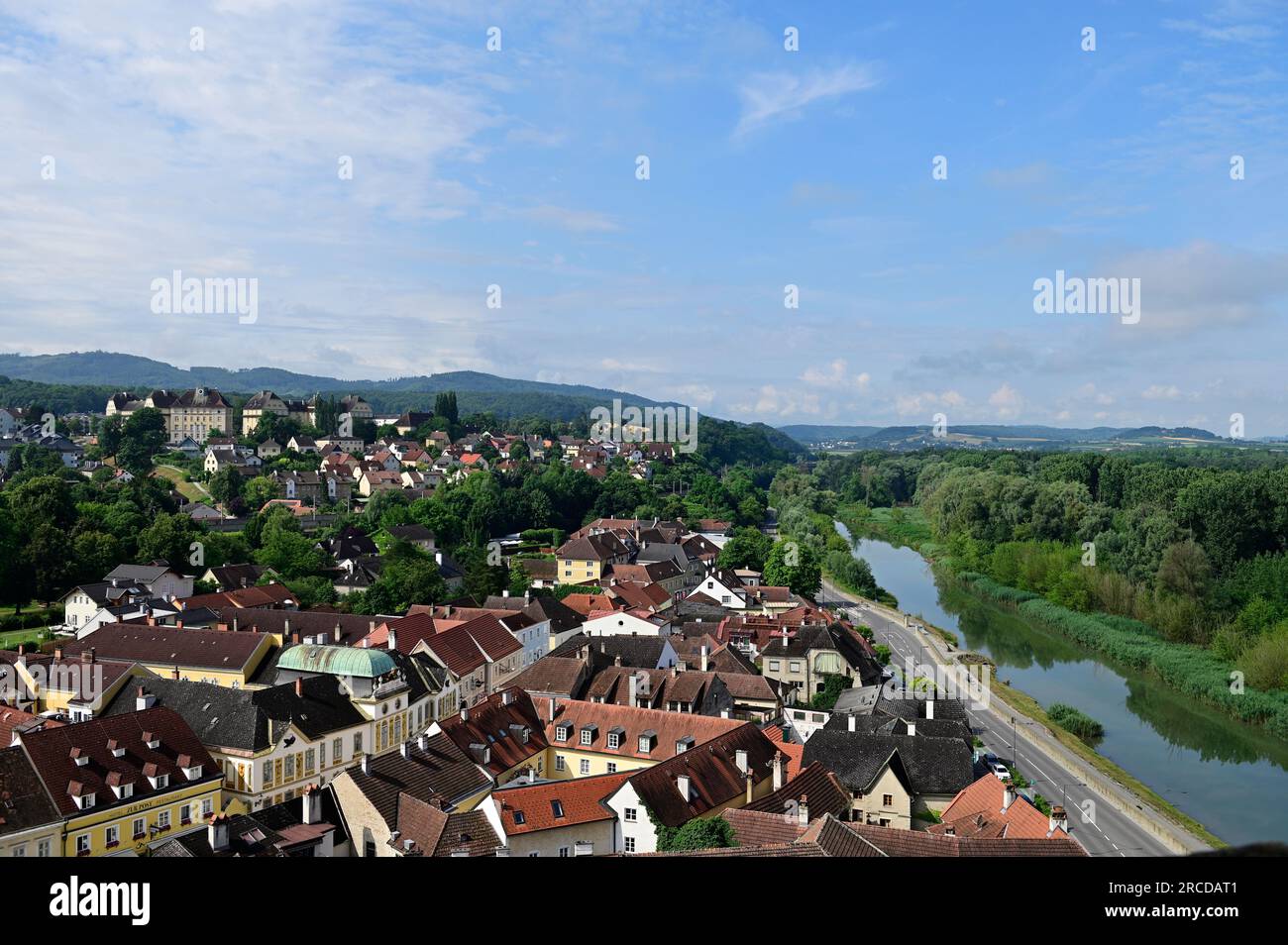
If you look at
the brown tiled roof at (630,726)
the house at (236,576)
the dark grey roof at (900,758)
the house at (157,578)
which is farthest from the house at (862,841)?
the house at (157,578)

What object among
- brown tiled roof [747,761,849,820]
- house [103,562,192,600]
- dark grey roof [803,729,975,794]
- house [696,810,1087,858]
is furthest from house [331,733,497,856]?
house [103,562,192,600]

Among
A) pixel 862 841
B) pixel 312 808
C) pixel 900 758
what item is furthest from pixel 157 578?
pixel 862 841

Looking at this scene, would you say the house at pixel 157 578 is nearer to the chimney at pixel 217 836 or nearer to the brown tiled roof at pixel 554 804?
the chimney at pixel 217 836

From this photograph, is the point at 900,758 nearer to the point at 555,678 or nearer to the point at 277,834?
the point at 555,678

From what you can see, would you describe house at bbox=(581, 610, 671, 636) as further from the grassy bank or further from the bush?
the grassy bank
